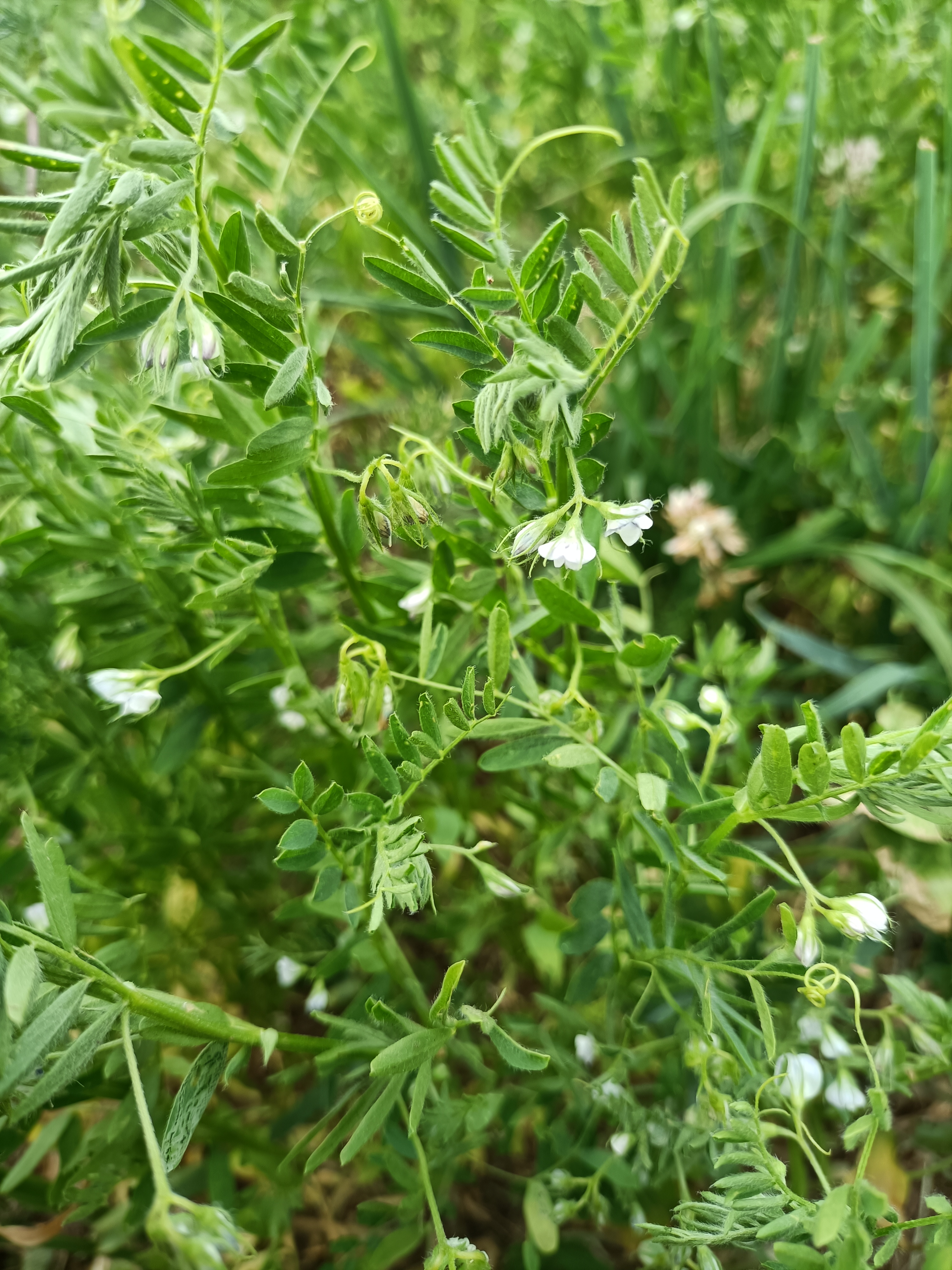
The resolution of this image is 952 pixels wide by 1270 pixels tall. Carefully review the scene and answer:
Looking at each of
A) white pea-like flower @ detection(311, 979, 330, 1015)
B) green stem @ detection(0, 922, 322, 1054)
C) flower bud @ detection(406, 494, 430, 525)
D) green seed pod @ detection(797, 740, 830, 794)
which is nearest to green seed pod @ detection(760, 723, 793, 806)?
green seed pod @ detection(797, 740, 830, 794)

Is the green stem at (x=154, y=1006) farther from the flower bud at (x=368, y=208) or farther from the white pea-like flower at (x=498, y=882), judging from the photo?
the flower bud at (x=368, y=208)

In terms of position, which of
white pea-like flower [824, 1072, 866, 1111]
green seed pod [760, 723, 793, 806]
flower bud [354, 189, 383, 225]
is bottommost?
white pea-like flower [824, 1072, 866, 1111]

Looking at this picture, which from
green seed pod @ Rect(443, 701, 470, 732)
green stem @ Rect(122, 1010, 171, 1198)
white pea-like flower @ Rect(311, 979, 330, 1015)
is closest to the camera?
green stem @ Rect(122, 1010, 171, 1198)

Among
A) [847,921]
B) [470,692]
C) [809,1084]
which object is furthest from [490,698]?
[809,1084]

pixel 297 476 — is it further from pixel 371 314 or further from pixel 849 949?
pixel 371 314

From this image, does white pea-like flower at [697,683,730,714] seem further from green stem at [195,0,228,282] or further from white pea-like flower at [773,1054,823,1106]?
green stem at [195,0,228,282]

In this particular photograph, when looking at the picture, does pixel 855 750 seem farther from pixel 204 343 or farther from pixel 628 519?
pixel 204 343

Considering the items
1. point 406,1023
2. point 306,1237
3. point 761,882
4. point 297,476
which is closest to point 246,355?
point 297,476
